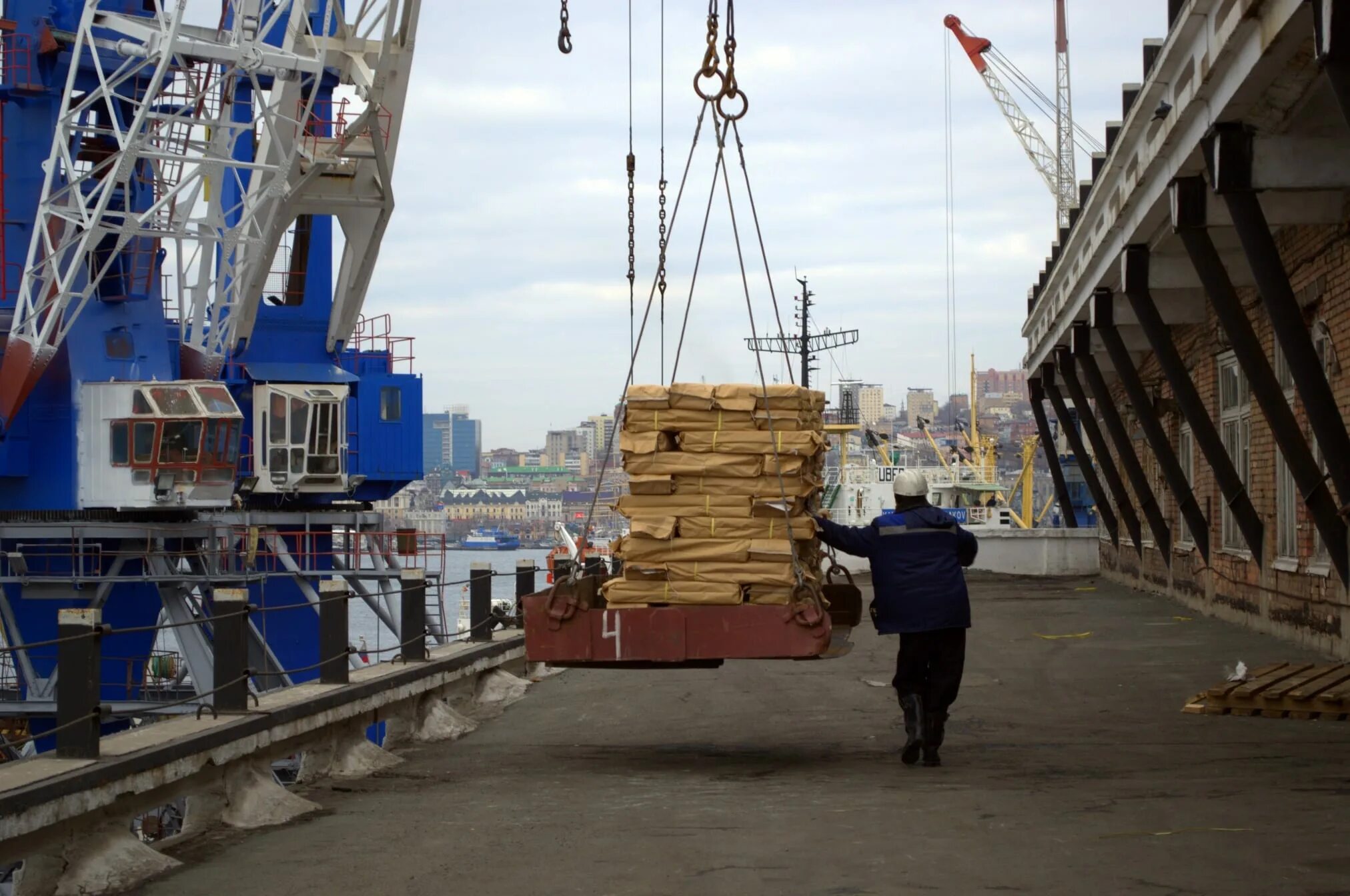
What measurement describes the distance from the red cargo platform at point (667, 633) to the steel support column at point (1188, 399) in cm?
1028

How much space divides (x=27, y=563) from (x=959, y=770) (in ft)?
100

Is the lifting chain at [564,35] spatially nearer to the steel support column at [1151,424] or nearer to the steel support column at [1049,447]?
the steel support column at [1151,424]

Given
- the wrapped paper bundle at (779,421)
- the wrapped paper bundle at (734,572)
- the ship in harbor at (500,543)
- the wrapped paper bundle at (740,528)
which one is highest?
the wrapped paper bundle at (779,421)

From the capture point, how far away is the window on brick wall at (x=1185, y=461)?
25766 millimetres

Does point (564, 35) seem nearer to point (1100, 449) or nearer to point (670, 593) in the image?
point (670, 593)

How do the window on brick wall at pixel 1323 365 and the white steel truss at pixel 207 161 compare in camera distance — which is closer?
the window on brick wall at pixel 1323 365

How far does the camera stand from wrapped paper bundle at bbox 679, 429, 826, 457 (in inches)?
393

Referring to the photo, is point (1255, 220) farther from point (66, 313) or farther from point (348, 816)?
point (66, 313)

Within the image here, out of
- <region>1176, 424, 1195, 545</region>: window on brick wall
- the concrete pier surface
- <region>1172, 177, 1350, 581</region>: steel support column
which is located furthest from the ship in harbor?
the concrete pier surface

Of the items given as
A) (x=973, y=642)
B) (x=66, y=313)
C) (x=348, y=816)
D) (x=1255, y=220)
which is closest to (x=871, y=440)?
(x=66, y=313)

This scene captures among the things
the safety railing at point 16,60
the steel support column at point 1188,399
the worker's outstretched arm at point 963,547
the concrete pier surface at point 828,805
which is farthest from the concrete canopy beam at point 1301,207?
the safety railing at point 16,60

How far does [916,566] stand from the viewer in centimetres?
981

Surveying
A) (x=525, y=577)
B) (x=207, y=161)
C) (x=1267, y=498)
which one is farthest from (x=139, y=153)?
(x=1267, y=498)

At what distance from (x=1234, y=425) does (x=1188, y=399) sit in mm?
3062
